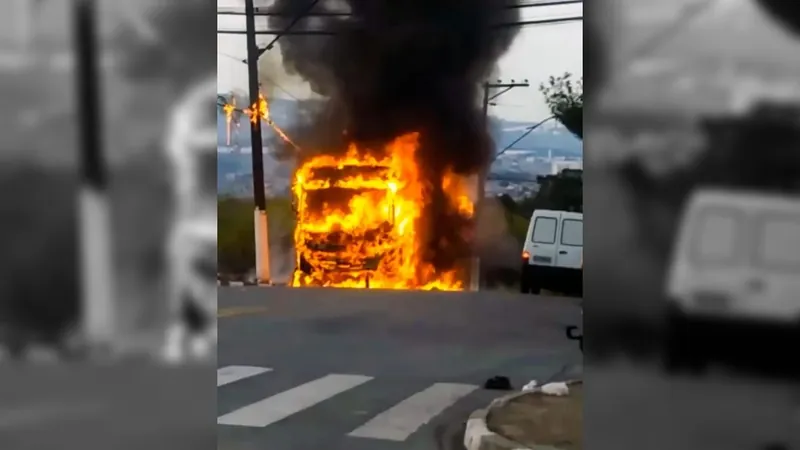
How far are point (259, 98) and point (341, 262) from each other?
89cm

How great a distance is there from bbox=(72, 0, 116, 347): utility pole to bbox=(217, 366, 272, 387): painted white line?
4.46 ft

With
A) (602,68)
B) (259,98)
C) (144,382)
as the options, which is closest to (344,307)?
(259,98)

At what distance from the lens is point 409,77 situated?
3.73m

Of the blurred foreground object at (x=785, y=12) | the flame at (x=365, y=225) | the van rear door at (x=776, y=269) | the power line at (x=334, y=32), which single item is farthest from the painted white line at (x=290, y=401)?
the blurred foreground object at (x=785, y=12)

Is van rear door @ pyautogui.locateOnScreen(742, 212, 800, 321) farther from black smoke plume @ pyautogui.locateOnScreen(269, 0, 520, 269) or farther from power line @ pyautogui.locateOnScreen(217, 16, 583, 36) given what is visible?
black smoke plume @ pyautogui.locateOnScreen(269, 0, 520, 269)

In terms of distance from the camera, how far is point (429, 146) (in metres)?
3.75

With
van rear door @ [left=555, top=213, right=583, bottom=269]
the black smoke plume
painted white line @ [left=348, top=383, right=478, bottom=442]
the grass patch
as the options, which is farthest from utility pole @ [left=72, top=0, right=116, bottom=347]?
van rear door @ [left=555, top=213, right=583, bottom=269]

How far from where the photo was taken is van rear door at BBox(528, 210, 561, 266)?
340cm

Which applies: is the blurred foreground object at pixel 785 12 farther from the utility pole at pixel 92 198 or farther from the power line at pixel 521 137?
the power line at pixel 521 137

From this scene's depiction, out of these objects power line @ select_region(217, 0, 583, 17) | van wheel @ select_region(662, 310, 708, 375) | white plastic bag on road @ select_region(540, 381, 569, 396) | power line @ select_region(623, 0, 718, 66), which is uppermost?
power line @ select_region(217, 0, 583, 17)

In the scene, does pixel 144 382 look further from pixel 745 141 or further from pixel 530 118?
pixel 530 118

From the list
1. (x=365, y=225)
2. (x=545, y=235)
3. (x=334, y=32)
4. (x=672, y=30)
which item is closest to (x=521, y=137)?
(x=545, y=235)

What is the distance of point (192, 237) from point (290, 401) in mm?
1489

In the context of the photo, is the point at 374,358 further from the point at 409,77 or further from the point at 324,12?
the point at 324,12
